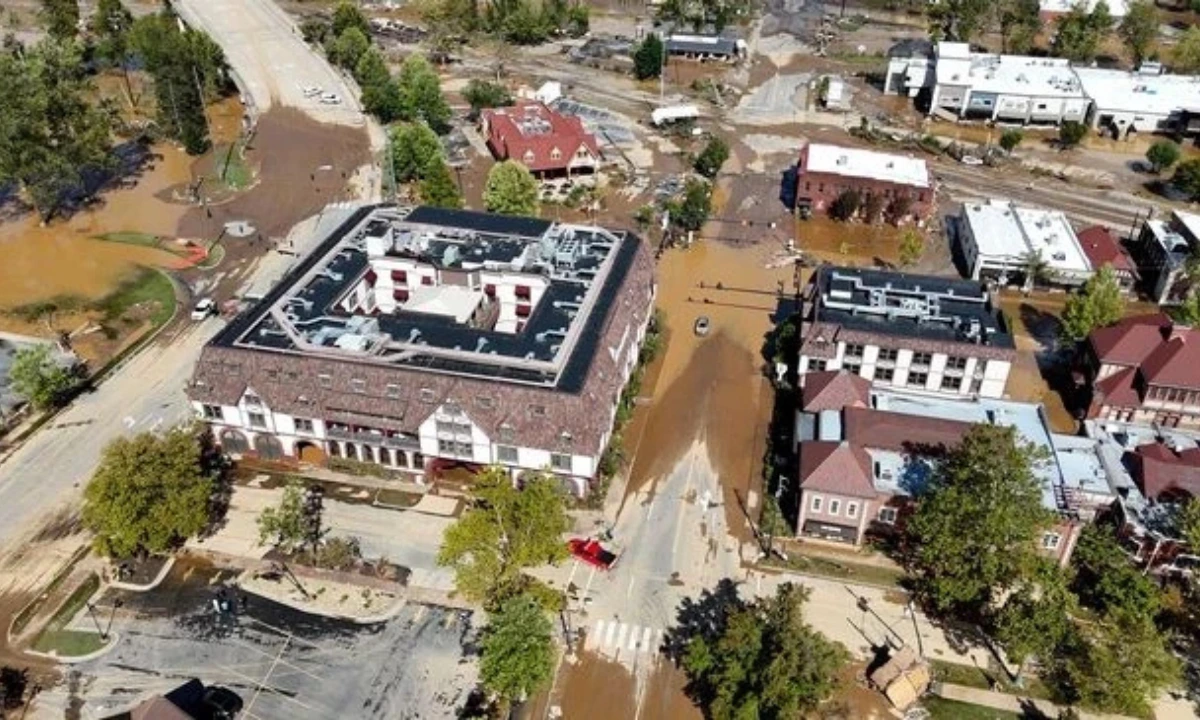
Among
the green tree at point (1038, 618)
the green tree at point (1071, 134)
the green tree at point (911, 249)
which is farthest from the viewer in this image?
the green tree at point (1071, 134)

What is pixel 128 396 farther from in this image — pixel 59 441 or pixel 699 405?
pixel 699 405

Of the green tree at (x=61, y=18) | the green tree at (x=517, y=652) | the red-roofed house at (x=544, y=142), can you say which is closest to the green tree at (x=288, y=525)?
the green tree at (x=517, y=652)

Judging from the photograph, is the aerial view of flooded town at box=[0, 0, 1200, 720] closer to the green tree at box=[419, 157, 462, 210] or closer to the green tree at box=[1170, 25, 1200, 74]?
the green tree at box=[419, 157, 462, 210]

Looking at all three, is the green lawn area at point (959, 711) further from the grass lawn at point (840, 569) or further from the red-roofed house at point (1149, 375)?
the red-roofed house at point (1149, 375)

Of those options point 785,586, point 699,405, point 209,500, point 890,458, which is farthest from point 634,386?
point 209,500

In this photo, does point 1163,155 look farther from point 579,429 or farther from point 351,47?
point 351,47

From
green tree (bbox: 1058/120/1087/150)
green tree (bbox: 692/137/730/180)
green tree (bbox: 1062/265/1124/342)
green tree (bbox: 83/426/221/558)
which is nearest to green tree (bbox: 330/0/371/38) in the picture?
green tree (bbox: 692/137/730/180)

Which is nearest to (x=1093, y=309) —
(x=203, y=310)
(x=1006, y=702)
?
(x=1006, y=702)
